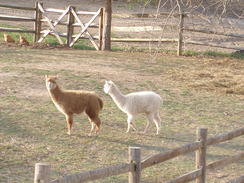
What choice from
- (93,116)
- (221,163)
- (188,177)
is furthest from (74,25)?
(188,177)

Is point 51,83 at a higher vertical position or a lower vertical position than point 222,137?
higher

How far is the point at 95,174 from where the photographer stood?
4.91 m

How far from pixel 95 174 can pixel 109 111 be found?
22.6 feet

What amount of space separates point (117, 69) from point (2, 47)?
4901 millimetres

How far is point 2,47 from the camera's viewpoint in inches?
773

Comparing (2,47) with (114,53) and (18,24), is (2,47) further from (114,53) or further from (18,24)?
(18,24)

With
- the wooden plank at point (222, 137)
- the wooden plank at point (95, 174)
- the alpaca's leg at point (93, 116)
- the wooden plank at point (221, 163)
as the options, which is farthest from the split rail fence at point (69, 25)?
the wooden plank at point (95, 174)

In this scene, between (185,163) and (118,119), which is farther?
(118,119)

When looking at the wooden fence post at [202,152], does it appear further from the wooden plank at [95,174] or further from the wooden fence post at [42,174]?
the wooden fence post at [42,174]

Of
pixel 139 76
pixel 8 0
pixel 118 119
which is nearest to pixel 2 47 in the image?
pixel 139 76

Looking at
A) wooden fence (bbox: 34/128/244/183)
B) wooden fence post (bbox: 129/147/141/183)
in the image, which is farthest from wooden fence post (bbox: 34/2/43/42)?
wooden fence post (bbox: 129/147/141/183)

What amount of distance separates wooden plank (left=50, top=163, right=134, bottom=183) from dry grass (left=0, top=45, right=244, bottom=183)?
2.68 m

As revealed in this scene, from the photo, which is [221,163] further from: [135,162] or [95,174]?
[95,174]

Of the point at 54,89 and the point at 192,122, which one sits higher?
the point at 54,89
